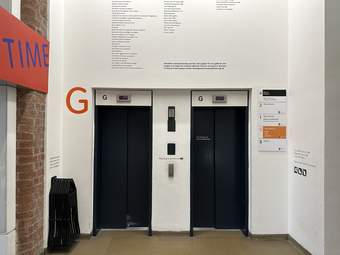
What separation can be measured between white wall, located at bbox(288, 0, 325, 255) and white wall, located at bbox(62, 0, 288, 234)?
0.76 feet

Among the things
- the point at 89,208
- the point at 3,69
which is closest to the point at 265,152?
the point at 89,208

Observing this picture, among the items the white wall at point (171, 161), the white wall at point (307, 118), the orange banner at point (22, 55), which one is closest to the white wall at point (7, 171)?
the orange banner at point (22, 55)

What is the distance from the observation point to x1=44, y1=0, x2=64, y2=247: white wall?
14.7ft

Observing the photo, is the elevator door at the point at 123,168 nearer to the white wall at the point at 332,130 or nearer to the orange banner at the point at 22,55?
the orange banner at the point at 22,55

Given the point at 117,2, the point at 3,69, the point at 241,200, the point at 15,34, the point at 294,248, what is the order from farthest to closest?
the point at 241,200 < the point at 117,2 < the point at 294,248 < the point at 15,34 < the point at 3,69

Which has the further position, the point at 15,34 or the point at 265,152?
the point at 265,152

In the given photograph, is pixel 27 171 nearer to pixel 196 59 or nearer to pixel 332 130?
pixel 196 59

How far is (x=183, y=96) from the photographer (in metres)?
5.18

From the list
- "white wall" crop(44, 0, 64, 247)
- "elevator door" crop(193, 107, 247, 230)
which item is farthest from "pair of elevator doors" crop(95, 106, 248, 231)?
"white wall" crop(44, 0, 64, 247)

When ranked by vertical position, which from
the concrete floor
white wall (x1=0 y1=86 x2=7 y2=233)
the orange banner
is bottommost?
the concrete floor

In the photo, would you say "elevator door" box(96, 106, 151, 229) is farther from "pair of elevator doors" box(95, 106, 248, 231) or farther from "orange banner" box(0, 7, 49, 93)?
"orange banner" box(0, 7, 49, 93)

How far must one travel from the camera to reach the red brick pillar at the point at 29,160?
12.7 feet

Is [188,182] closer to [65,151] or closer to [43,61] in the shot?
[65,151]

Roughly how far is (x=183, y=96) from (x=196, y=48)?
0.77 metres
